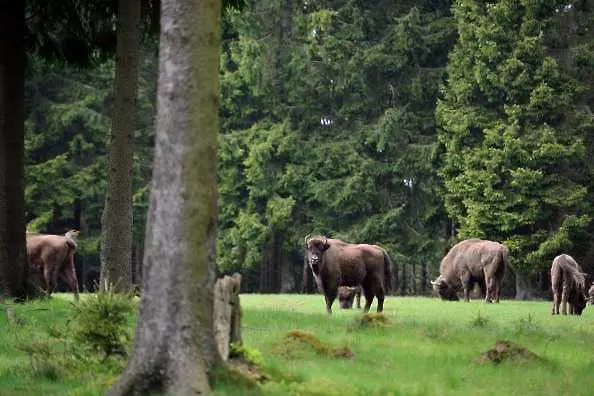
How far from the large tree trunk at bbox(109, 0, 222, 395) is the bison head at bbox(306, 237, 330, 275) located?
602 inches

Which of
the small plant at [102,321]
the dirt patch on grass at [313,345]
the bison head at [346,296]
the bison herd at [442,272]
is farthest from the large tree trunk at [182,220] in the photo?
the bison head at [346,296]

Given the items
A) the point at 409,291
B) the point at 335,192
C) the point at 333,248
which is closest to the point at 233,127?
the point at 335,192

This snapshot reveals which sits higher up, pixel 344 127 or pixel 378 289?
pixel 344 127

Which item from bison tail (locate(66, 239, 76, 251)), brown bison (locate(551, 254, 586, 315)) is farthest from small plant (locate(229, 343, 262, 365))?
brown bison (locate(551, 254, 586, 315))

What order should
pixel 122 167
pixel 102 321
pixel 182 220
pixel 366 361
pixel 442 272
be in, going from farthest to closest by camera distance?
pixel 442 272, pixel 122 167, pixel 366 361, pixel 102 321, pixel 182 220

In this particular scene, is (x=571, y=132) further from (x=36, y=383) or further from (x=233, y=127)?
(x=36, y=383)

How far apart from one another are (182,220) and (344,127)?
145 ft

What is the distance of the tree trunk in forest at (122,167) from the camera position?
786 inches

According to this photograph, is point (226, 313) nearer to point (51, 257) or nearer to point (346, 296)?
point (51, 257)

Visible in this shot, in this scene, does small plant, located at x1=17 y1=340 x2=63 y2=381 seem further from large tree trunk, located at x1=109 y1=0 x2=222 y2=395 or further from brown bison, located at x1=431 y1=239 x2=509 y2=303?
brown bison, located at x1=431 y1=239 x2=509 y2=303

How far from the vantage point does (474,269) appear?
37531mm

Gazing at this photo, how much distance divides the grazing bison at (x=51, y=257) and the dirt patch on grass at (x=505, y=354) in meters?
16.3

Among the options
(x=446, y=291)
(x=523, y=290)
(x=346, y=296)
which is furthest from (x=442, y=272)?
(x=346, y=296)

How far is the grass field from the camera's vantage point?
12141 millimetres
